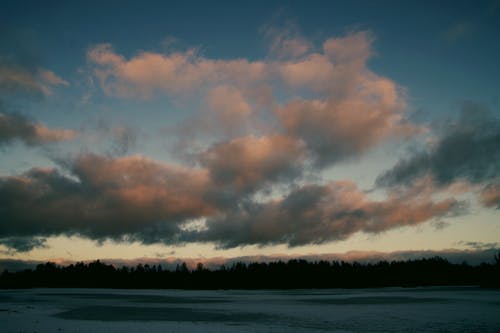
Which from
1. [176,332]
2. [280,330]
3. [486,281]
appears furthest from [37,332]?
[486,281]

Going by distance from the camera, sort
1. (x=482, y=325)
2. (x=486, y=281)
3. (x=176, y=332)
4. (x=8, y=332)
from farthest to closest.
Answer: (x=486, y=281) < (x=482, y=325) < (x=176, y=332) < (x=8, y=332)

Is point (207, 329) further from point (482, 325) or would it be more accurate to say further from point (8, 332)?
point (482, 325)

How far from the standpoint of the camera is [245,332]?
97.6ft

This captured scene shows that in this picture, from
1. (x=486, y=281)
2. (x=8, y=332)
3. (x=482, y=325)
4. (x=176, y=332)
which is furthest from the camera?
(x=486, y=281)

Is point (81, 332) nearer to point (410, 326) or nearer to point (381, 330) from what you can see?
point (381, 330)

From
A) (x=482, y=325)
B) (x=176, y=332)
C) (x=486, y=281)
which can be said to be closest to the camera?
(x=176, y=332)

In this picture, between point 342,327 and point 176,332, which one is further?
point 342,327

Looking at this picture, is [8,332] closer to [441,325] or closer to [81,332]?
[81,332]

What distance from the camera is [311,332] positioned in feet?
98.1

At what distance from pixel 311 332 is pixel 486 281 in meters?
170

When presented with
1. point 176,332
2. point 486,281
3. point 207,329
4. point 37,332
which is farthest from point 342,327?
point 486,281

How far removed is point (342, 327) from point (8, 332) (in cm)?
2743

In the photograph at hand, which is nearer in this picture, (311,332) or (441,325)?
(311,332)

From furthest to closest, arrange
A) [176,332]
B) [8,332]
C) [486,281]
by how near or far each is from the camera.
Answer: [486,281] → [176,332] → [8,332]
